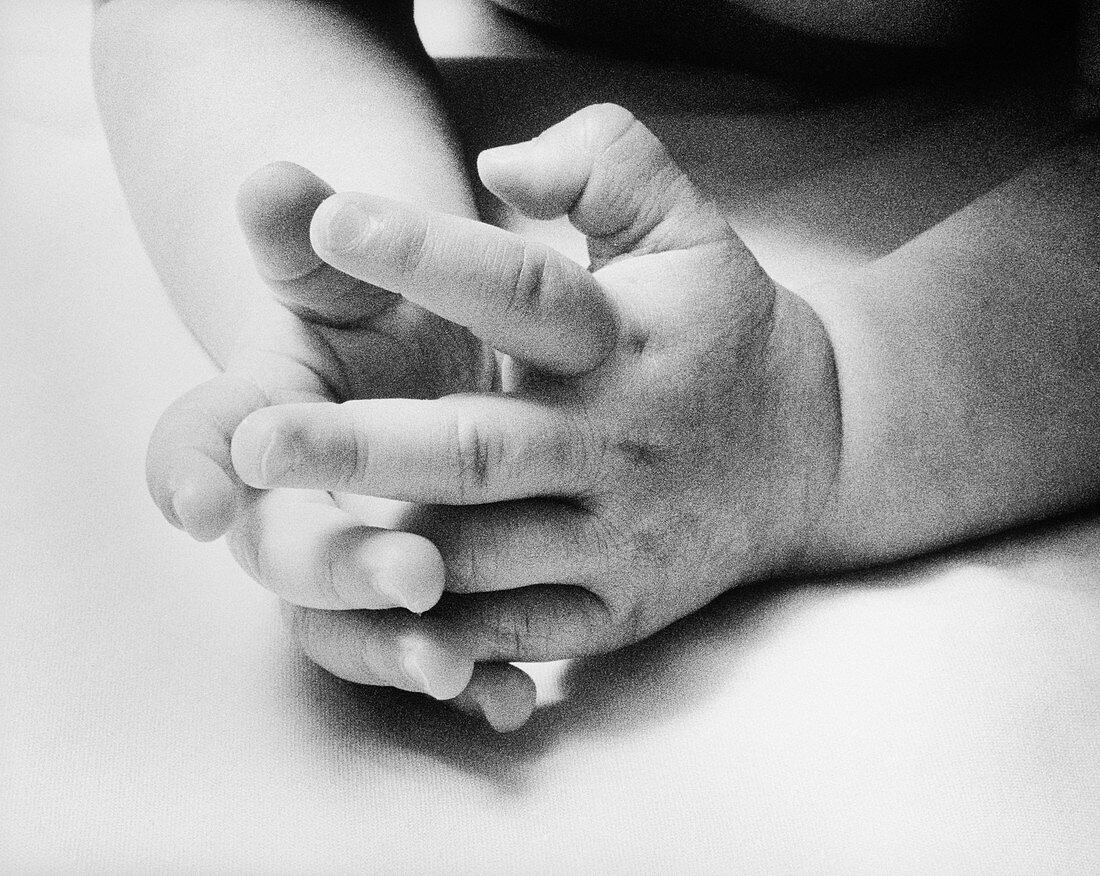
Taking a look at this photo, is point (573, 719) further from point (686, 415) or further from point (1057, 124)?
point (1057, 124)

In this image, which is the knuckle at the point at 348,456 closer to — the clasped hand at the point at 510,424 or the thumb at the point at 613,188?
the clasped hand at the point at 510,424

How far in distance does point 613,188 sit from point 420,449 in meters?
0.12

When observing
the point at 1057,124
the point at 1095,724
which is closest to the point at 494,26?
the point at 1057,124

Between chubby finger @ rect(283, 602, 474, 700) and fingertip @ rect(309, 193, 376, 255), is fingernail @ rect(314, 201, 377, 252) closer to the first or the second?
fingertip @ rect(309, 193, 376, 255)

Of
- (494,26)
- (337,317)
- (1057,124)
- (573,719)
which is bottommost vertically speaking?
(573,719)

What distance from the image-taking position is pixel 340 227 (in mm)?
295

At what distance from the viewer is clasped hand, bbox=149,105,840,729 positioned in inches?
12.0

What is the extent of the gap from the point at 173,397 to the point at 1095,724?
355 mm

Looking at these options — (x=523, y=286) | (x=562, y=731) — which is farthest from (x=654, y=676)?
(x=523, y=286)

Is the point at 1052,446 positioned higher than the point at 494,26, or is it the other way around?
the point at 494,26

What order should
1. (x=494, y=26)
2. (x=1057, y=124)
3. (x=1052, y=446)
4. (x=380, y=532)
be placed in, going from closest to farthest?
(x=380, y=532) → (x=1052, y=446) → (x=1057, y=124) → (x=494, y=26)

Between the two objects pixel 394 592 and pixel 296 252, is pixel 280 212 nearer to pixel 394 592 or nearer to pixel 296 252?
pixel 296 252

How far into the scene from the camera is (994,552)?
399mm

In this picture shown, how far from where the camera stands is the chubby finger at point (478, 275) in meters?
0.30
